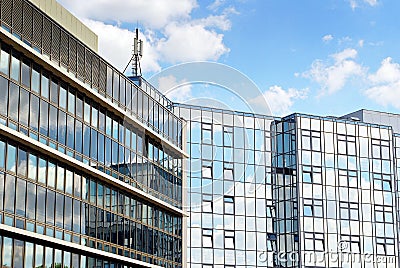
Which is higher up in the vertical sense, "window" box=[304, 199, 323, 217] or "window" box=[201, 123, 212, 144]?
"window" box=[201, 123, 212, 144]

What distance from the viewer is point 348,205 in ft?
245

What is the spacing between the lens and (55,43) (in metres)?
40.9

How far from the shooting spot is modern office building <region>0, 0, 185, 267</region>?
3666 centimetres

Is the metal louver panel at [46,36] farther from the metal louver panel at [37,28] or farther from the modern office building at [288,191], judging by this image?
the modern office building at [288,191]

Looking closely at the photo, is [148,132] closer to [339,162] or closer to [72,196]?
[72,196]

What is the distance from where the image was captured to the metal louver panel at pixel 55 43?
40.6 m

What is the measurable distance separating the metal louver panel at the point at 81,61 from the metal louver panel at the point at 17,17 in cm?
639

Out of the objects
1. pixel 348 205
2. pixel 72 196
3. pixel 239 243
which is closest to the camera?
pixel 72 196

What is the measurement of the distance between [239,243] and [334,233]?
9.30m

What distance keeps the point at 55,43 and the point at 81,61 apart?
3.29m

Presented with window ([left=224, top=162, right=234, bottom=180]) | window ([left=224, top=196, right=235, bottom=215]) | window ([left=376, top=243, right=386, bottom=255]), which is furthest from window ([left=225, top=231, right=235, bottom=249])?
window ([left=376, top=243, right=386, bottom=255])

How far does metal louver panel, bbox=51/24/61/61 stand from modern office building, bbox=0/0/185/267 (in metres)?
0.05

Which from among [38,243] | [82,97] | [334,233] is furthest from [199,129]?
[38,243]

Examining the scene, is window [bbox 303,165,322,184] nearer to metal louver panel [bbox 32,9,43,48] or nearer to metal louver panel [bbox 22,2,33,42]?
metal louver panel [bbox 32,9,43,48]
